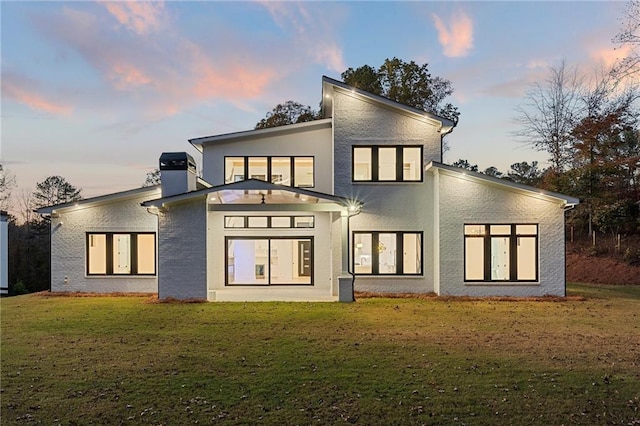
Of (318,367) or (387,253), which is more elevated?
(387,253)

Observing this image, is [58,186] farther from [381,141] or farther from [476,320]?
[476,320]

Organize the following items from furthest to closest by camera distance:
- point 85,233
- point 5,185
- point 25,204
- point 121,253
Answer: point 25,204 < point 5,185 < point 121,253 < point 85,233

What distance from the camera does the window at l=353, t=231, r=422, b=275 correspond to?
53.5 feet

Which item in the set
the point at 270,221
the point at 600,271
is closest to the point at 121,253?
the point at 270,221

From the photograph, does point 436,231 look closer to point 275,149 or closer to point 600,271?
point 275,149

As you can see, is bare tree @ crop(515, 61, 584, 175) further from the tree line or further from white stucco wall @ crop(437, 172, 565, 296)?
the tree line

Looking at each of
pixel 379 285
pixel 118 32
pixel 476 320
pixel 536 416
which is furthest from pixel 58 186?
pixel 536 416

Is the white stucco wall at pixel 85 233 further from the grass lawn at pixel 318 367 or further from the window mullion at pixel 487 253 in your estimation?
the window mullion at pixel 487 253

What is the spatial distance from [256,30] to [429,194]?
8720 mm

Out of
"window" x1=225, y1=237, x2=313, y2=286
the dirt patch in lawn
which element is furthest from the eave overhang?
the dirt patch in lawn

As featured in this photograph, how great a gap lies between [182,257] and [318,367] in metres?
8.83

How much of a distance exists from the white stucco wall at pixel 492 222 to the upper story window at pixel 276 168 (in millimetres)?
4896

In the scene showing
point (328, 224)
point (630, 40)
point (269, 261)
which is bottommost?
point (269, 261)

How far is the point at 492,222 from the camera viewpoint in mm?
15742
